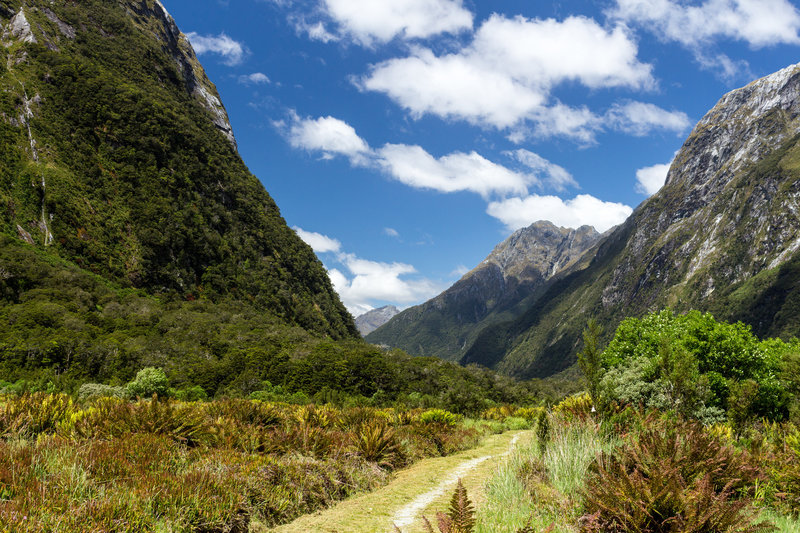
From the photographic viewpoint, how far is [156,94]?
10350 centimetres

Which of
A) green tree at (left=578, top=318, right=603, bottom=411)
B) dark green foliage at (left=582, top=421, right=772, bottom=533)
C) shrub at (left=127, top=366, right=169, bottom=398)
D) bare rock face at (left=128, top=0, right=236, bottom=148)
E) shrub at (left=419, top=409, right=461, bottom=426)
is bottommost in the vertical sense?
shrub at (left=419, top=409, right=461, bottom=426)

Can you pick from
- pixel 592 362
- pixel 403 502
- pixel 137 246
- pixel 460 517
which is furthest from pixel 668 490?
pixel 137 246

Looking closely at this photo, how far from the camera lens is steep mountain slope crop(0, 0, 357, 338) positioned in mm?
63156

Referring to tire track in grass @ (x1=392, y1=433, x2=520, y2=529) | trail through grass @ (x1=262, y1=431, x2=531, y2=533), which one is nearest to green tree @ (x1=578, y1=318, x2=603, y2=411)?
trail through grass @ (x1=262, y1=431, x2=531, y2=533)

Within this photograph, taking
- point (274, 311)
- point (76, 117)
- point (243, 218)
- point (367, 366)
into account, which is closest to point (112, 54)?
point (76, 117)

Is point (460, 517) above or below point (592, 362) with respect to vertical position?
below

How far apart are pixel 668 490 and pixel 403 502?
4431 mm

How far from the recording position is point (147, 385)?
2505 centimetres

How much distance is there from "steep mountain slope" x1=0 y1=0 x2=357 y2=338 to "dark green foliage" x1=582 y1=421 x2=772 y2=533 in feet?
221

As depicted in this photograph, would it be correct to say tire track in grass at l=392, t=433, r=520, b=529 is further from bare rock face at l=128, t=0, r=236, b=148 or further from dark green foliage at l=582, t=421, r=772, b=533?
bare rock face at l=128, t=0, r=236, b=148

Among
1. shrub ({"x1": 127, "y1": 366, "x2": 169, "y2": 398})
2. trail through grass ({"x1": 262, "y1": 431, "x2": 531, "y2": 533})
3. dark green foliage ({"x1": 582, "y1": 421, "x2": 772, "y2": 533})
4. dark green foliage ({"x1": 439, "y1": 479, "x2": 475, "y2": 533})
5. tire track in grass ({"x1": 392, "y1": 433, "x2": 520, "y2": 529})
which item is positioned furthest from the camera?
shrub ({"x1": 127, "y1": 366, "x2": 169, "y2": 398})

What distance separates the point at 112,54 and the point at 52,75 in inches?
1108

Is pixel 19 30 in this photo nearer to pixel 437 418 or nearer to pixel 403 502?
pixel 437 418

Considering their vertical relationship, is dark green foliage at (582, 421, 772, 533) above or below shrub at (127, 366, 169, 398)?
above
